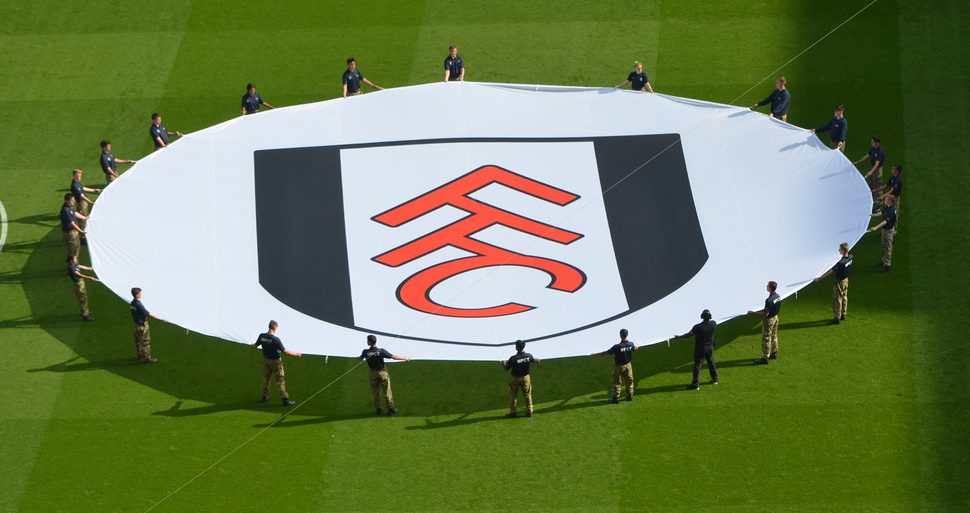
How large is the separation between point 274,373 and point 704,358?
801 centimetres

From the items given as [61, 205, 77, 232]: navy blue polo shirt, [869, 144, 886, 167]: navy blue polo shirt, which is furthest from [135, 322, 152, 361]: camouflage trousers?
[869, 144, 886, 167]: navy blue polo shirt

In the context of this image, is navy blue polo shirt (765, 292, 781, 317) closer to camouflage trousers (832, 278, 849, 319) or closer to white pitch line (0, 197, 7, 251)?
camouflage trousers (832, 278, 849, 319)

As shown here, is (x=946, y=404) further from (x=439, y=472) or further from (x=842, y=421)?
(x=439, y=472)

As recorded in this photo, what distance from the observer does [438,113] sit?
34.6 meters

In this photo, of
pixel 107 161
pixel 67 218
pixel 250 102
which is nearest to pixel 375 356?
pixel 67 218

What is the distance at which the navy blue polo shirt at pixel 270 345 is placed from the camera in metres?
28.7

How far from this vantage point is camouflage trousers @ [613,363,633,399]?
28812 mm

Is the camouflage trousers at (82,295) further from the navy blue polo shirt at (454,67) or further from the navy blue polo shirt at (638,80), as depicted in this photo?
the navy blue polo shirt at (638,80)

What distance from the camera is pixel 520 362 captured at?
28188mm

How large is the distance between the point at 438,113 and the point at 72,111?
950 cm

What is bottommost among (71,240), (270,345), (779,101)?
(270,345)

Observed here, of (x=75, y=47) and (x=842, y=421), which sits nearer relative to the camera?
(x=842, y=421)

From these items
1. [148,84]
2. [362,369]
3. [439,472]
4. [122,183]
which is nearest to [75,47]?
[148,84]

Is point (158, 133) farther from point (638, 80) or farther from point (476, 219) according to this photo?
point (638, 80)
